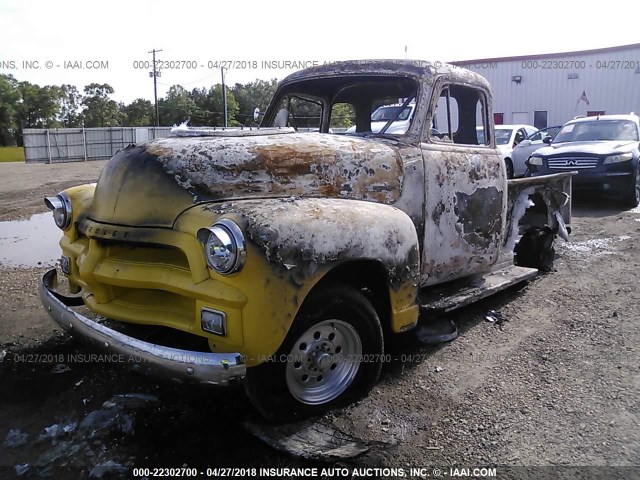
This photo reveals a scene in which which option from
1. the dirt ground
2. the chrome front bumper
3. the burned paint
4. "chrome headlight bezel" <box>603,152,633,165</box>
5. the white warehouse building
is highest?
the white warehouse building

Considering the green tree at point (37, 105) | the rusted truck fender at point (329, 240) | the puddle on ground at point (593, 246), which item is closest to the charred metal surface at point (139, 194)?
the rusted truck fender at point (329, 240)

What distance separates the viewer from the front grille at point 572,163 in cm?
1052

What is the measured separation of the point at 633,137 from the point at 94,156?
2764cm

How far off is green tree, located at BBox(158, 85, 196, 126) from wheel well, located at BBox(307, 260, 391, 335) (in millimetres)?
52621

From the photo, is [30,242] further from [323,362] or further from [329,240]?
[329,240]

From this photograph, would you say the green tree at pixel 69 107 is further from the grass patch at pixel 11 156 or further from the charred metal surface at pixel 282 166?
the charred metal surface at pixel 282 166

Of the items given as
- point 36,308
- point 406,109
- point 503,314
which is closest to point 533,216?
point 503,314

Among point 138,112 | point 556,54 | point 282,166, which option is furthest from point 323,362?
point 138,112

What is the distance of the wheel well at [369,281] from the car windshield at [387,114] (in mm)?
1348

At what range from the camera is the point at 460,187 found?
13.7 ft

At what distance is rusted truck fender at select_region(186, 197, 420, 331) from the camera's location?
2686 millimetres

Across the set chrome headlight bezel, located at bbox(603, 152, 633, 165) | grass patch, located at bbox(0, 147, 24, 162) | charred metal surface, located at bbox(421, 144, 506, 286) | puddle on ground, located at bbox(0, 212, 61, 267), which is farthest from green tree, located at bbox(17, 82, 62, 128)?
charred metal surface, located at bbox(421, 144, 506, 286)

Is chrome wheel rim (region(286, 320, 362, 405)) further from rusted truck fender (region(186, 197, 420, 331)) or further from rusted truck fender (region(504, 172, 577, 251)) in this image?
rusted truck fender (region(504, 172, 577, 251))

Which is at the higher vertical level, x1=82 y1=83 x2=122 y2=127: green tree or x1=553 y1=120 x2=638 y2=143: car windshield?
x1=82 y1=83 x2=122 y2=127: green tree
